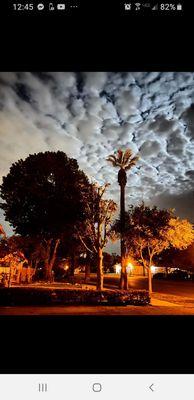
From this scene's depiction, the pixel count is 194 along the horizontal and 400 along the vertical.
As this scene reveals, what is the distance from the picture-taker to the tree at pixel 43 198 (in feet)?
106

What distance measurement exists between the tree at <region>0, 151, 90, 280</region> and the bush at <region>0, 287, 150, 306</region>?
1663 cm

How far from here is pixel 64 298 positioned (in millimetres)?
14781

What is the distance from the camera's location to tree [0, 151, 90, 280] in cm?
3244

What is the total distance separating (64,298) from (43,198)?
62.0ft

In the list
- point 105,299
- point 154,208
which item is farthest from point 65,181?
point 105,299

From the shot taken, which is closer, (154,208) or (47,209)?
(154,208)

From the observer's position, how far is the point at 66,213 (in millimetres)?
32438

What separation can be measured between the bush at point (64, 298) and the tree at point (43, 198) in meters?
16.6
